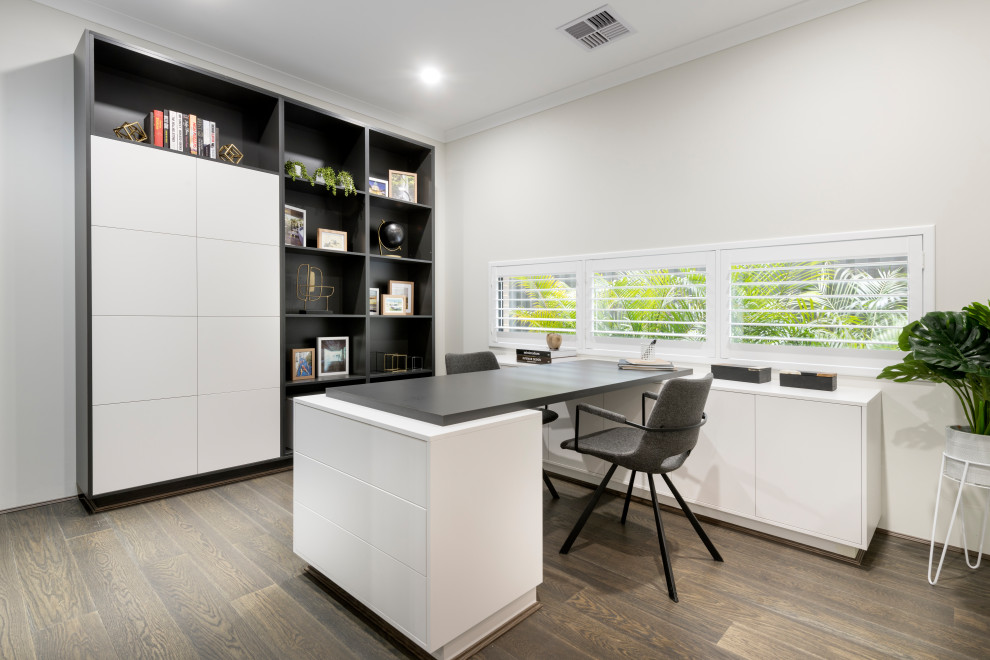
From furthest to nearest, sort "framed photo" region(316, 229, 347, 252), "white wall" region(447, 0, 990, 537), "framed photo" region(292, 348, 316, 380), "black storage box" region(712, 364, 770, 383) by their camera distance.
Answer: "framed photo" region(316, 229, 347, 252), "framed photo" region(292, 348, 316, 380), "black storage box" region(712, 364, 770, 383), "white wall" region(447, 0, 990, 537)

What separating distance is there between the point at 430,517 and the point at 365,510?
0.37 meters

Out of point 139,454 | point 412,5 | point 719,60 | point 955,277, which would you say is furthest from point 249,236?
point 955,277

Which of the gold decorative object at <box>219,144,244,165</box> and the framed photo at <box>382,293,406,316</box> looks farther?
the framed photo at <box>382,293,406,316</box>

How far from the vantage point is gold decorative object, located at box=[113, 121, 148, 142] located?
115 inches

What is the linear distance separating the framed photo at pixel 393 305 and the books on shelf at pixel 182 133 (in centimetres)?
167

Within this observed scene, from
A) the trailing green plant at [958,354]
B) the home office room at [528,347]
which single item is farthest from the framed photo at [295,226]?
the trailing green plant at [958,354]

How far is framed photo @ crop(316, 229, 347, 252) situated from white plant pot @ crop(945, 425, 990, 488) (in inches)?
149

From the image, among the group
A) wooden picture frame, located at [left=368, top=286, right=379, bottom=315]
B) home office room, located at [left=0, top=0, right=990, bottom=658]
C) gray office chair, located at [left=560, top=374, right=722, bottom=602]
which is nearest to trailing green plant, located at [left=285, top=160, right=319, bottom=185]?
home office room, located at [left=0, top=0, right=990, bottom=658]

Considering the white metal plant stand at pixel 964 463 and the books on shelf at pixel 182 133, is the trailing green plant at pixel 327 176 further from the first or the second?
the white metal plant stand at pixel 964 463

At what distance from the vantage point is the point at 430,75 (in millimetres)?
3717

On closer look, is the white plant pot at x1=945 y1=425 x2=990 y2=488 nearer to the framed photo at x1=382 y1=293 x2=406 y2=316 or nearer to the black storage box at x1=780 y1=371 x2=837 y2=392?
the black storage box at x1=780 y1=371 x2=837 y2=392

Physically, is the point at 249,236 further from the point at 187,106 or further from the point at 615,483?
the point at 615,483

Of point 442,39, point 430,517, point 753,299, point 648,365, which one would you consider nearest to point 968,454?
point 753,299

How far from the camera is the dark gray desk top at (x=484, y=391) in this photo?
1.71m
